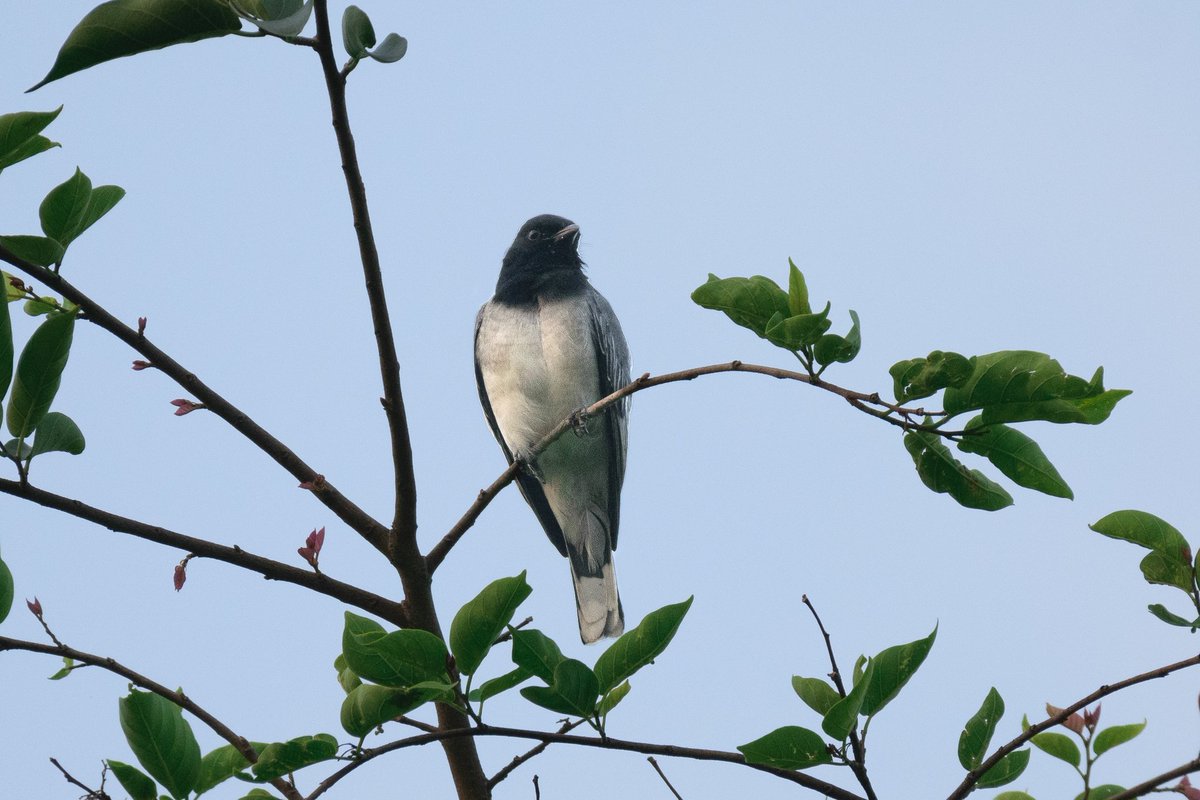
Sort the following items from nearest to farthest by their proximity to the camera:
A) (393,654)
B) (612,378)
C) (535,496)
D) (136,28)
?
(136,28), (393,654), (612,378), (535,496)

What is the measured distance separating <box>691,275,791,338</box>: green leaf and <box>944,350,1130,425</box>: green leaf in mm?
452

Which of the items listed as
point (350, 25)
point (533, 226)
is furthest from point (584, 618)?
point (350, 25)

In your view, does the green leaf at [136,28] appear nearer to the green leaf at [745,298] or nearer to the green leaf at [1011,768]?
the green leaf at [745,298]

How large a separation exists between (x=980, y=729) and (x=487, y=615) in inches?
47.8

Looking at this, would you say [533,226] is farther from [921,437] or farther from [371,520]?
[921,437]

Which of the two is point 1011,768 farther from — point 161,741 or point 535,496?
point 535,496

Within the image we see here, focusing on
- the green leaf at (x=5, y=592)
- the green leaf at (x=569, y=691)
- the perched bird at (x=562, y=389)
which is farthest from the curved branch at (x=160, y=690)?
the perched bird at (x=562, y=389)

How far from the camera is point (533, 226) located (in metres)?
8.23

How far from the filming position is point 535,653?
2.47 m

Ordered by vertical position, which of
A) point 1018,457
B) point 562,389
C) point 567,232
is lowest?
point 1018,457

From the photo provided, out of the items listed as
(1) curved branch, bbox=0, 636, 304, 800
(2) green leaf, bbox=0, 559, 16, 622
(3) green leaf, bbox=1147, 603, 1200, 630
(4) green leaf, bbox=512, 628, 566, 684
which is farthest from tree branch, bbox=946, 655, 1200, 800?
(2) green leaf, bbox=0, 559, 16, 622

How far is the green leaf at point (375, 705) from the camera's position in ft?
8.13

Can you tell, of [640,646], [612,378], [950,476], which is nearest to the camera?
[640,646]

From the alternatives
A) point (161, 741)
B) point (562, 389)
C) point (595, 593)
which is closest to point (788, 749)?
point (161, 741)
